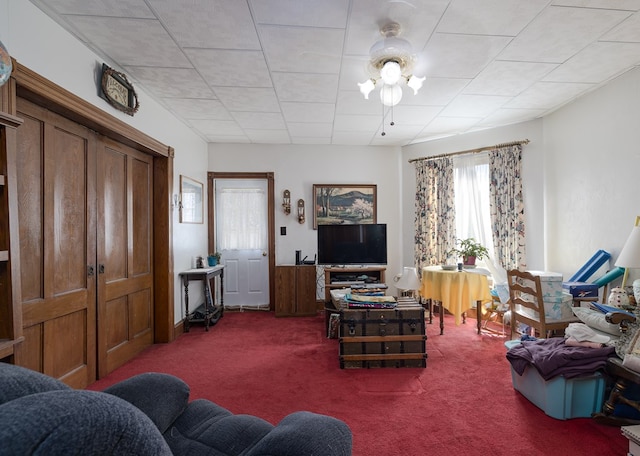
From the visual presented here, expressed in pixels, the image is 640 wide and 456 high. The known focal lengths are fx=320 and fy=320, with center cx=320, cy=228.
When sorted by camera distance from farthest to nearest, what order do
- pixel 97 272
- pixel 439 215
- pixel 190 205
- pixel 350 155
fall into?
pixel 350 155
pixel 439 215
pixel 190 205
pixel 97 272

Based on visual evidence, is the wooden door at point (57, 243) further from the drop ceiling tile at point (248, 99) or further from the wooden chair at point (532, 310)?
the wooden chair at point (532, 310)

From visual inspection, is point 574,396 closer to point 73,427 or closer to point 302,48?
point 73,427

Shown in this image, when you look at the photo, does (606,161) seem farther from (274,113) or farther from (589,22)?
(274,113)

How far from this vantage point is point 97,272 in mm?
2744

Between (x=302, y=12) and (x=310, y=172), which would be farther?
(x=310, y=172)

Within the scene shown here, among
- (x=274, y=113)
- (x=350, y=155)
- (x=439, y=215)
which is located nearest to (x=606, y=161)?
(x=439, y=215)

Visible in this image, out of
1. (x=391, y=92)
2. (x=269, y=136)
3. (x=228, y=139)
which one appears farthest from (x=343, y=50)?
(x=228, y=139)

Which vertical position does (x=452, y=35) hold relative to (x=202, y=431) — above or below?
above

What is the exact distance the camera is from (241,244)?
207 inches

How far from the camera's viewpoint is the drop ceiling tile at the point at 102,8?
6.45 feet

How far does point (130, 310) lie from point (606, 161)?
505cm

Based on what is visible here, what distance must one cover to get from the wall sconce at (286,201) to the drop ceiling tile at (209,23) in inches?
114

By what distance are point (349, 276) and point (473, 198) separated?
2.18 metres

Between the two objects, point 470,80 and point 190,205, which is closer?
point 470,80
